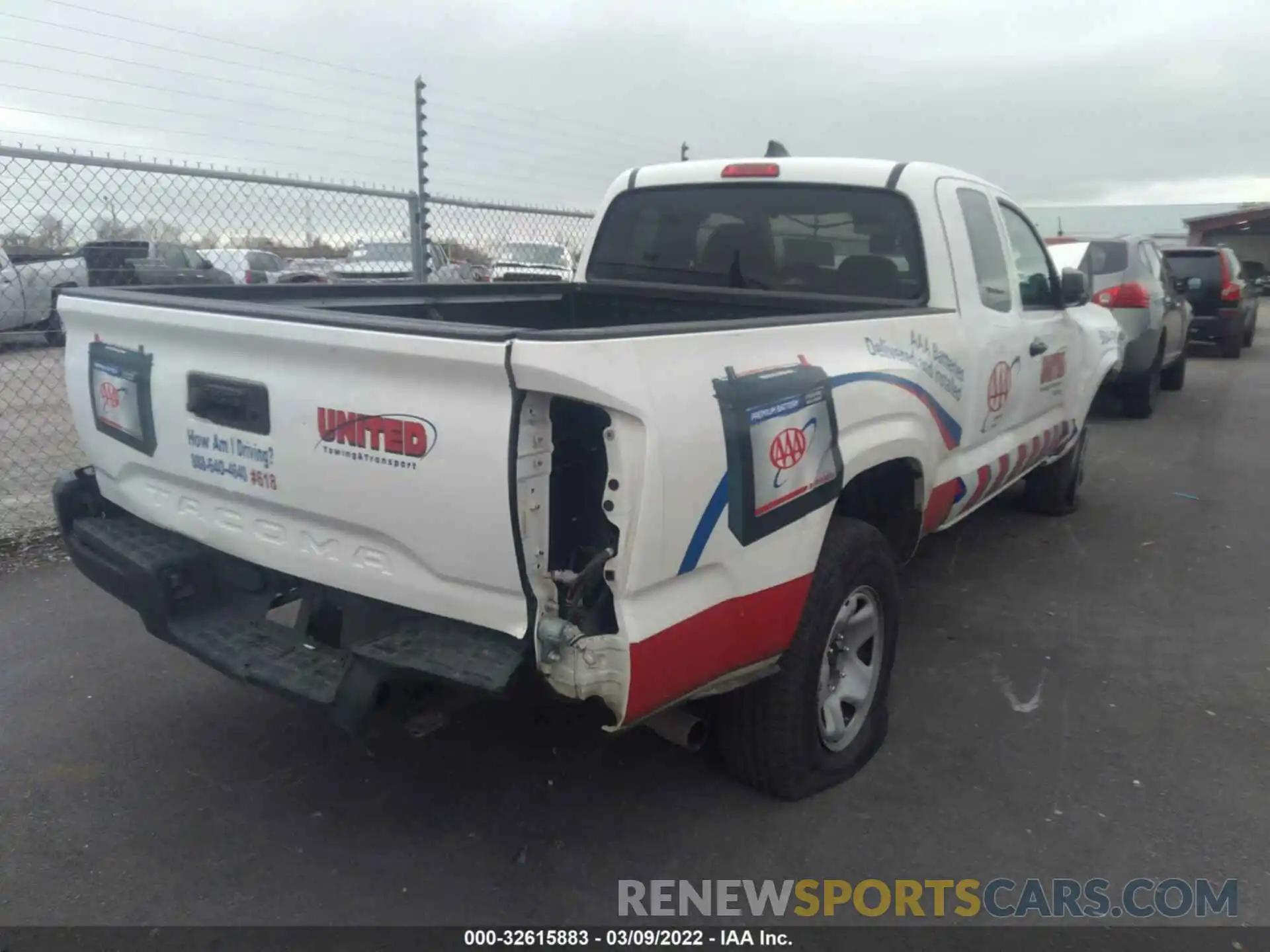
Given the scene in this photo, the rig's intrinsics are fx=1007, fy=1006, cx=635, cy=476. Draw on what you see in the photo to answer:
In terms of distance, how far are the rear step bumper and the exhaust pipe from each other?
0.71 m

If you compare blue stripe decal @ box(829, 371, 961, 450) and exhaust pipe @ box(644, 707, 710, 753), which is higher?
blue stripe decal @ box(829, 371, 961, 450)

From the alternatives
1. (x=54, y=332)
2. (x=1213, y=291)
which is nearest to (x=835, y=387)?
(x=54, y=332)

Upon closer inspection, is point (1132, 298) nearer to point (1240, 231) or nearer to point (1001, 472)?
point (1001, 472)

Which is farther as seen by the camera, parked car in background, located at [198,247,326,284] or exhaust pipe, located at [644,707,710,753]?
parked car in background, located at [198,247,326,284]

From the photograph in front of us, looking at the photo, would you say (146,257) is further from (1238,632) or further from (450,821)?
(1238,632)

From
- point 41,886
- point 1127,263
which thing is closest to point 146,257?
point 41,886

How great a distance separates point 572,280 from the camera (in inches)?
Answer: 203

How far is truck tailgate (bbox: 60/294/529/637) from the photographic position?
7.57 feet

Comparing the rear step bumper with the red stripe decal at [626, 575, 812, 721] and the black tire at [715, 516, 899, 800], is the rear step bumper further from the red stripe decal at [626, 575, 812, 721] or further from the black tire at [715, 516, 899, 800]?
Result: the black tire at [715, 516, 899, 800]

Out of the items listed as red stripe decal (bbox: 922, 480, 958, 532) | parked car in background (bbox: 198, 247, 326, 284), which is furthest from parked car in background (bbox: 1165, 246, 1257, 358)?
parked car in background (bbox: 198, 247, 326, 284)

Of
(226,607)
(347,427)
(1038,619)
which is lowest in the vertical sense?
(1038,619)

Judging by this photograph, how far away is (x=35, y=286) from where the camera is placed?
6.32 m

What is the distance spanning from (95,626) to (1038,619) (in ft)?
14.4

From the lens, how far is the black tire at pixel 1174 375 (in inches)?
484
